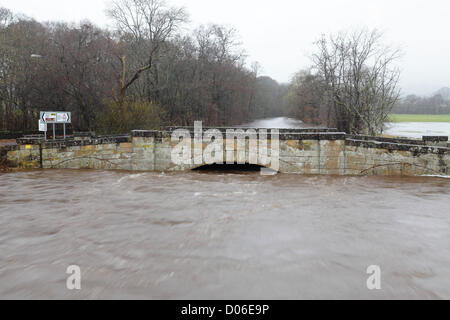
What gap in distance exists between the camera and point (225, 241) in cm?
466

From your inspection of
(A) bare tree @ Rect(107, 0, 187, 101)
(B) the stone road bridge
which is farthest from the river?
(A) bare tree @ Rect(107, 0, 187, 101)

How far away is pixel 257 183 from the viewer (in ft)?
30.4

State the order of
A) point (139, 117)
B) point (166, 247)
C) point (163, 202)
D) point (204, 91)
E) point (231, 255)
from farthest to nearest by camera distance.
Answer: point (204, 91) < point (139, 117) < point (163, 202) < point (166, 247) < point (231, 255)

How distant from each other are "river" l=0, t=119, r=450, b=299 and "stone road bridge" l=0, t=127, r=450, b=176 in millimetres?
1080

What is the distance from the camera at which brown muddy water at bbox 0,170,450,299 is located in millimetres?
3414

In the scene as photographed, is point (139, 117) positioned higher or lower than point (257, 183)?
higher

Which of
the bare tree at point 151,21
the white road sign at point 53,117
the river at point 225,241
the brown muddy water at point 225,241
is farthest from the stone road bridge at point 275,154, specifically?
the bare tree at point 151,21

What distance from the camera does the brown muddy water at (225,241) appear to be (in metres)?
3.41

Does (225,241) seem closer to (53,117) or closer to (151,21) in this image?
(53,117)

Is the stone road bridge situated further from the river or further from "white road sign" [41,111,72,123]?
"white road sign" [41,111,72,123]

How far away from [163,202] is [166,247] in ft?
8.52

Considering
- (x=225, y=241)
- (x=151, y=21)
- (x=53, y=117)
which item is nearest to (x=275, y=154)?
(x=225, y=241)
